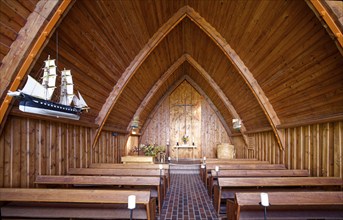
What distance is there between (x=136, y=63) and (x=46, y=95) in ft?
11.7

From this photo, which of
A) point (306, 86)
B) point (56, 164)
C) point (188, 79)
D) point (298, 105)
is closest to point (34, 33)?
point (56, 164)

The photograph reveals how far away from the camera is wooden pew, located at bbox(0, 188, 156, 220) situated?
293cm

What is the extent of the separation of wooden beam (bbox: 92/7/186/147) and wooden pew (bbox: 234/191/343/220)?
15.0 ft

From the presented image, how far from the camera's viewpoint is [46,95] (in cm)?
313

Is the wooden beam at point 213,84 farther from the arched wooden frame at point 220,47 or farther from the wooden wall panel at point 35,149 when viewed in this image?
the wooden wall panel at point 35,149

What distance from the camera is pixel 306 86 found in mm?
4516

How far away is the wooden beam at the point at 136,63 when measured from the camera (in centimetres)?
628

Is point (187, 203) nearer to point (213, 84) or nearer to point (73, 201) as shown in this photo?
point (73, 201)

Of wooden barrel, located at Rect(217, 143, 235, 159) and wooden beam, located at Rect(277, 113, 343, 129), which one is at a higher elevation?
wooden beam, located at Rect(277, 113, 343, 129)

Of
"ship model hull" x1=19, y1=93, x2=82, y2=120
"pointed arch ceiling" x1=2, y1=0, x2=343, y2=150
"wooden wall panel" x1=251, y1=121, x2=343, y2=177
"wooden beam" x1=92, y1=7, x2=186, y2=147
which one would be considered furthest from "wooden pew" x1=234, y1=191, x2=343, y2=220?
"wooden beam" x1=92, y1=7, x2=186, y2=147

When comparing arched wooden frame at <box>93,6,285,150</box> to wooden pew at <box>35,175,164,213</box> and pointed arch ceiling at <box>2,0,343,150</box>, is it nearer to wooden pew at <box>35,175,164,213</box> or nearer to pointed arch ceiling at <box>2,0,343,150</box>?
pointed arch ceiling at <box>2,0,343,150</box>

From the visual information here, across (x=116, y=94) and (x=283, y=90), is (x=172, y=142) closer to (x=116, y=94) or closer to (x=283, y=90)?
(x=116, y=94)

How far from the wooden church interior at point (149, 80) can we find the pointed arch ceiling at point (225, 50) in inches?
1.1


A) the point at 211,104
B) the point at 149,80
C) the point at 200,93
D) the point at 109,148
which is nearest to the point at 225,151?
the point at 211,104
